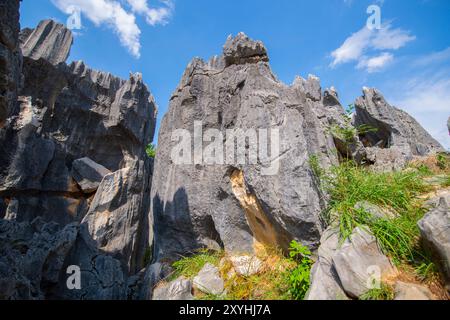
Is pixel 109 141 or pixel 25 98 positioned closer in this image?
pixel 25 98

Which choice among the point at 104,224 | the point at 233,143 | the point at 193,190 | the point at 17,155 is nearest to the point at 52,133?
the point at 17,155

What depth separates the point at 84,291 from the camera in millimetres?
5863

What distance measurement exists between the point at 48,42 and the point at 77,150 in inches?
272

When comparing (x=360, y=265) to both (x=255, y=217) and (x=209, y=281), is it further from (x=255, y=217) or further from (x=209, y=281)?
(x=209, y=281)

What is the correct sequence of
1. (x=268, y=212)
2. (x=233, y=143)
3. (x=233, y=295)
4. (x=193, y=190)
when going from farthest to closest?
(x=193, y=190) < (x=233, y=143) < (x=268, y=212) < (x=233, y=295)

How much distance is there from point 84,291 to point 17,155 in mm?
10927

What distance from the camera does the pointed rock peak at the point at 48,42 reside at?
15.9 meters

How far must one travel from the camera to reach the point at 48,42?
1662 centimetres

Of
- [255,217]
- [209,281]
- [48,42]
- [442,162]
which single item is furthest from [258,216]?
[48,42]

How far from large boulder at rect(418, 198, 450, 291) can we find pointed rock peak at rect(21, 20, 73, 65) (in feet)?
64.9

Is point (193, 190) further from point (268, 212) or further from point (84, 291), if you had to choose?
point (84, 291)

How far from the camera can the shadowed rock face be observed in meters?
13.0

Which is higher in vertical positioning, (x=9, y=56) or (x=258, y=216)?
(x=9, y=56)

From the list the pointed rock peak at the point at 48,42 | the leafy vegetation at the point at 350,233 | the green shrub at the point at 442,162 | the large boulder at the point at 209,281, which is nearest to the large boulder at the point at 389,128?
the green shrub at the point at 442,162
